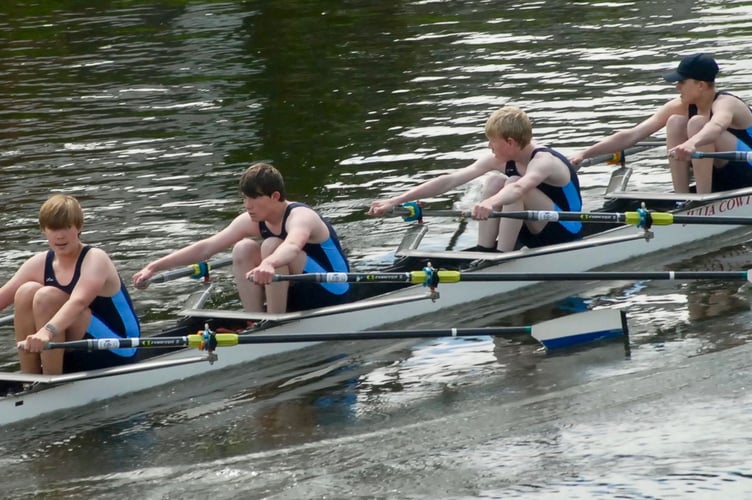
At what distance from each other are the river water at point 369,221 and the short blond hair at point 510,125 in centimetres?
135

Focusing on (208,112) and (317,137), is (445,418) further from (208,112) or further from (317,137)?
(208,112)

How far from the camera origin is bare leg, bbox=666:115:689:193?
38.2ft

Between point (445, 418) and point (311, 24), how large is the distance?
18444 millimetres

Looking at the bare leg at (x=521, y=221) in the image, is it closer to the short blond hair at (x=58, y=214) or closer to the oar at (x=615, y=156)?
the oar at (x=615, y=156)

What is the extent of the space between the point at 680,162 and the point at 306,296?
4041mm

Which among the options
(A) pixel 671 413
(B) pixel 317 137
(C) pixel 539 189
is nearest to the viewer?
(A) pixel 671 413

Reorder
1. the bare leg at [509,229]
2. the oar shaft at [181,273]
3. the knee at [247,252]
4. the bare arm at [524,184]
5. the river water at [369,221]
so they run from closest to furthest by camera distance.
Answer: the river water at [369,221]
the knee at [247,252]
the oar shaft at [181,273]
the bare arm at [524,184]
the bare leg at [509,229]

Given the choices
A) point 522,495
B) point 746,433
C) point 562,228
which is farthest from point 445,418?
point 562,228

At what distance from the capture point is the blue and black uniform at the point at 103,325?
8.59m

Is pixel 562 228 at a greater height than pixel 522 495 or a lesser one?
greater

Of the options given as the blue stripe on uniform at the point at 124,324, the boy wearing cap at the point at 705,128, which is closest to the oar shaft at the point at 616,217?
the boy wearing cap at the point at 705,128

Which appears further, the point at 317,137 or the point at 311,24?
the point at 311,24

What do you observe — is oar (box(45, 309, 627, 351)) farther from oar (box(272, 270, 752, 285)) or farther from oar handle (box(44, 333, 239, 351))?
oar (box(272, 270, 752, 285))

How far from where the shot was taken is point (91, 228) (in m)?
13.2
